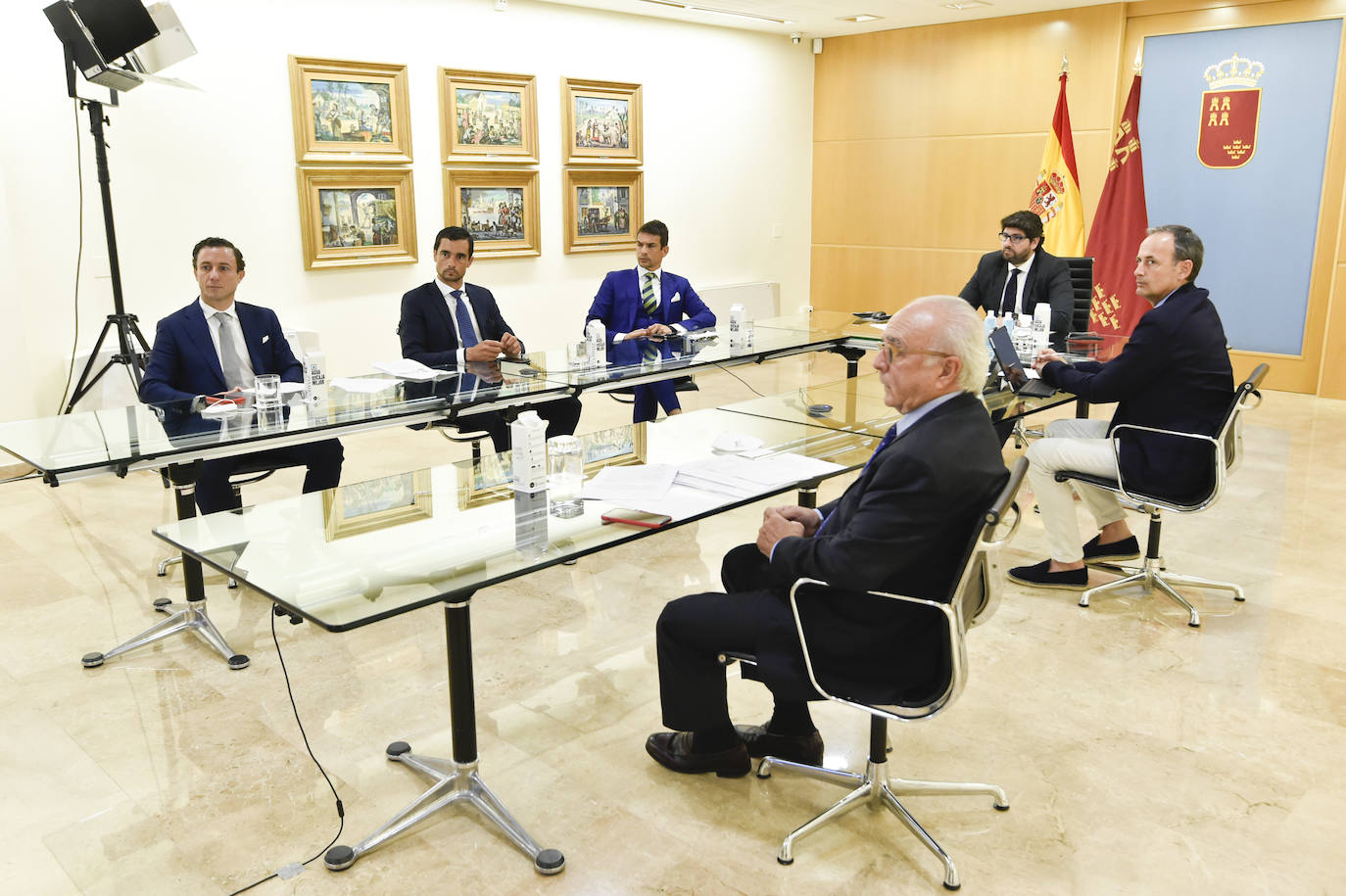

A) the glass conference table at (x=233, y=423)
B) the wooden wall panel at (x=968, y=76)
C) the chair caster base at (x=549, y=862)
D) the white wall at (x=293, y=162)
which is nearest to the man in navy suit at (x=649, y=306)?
the glass conference table at (x=233, y=423)

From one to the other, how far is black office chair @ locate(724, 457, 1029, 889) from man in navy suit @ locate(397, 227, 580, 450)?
263 centimetres

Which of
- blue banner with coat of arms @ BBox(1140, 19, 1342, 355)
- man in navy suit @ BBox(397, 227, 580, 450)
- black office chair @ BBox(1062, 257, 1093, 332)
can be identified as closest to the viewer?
man in navy suit @ BBox(397, 227, 580, 450)

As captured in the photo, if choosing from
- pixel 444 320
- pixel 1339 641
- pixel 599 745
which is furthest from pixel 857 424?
pixel 444 320

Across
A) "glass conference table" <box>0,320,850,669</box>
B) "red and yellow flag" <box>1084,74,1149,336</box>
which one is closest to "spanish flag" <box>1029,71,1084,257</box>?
"red and yellow flag" <box>1084,74,1149,336</box>

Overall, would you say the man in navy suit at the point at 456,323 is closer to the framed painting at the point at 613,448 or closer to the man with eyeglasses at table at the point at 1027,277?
the framed painting at the point at 613,448

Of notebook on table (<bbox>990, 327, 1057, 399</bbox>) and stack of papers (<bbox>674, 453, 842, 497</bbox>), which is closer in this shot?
stack of papers (<bbox>674, 453, 842, 497</bbox>)

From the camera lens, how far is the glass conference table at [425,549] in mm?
2271

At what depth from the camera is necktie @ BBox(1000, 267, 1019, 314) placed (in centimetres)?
603

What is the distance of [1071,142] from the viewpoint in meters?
8.66

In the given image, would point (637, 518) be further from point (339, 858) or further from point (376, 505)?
point (339, 858)

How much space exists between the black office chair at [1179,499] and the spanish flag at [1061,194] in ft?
14.9

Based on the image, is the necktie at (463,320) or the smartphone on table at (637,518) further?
the necktie at (463,320)

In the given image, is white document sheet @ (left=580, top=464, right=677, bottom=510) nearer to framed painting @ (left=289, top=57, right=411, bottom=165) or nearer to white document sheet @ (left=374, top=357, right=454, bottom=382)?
white document sheet @ (left=374, top=357, right=454, bottom=382)

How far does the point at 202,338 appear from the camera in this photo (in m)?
4.18
